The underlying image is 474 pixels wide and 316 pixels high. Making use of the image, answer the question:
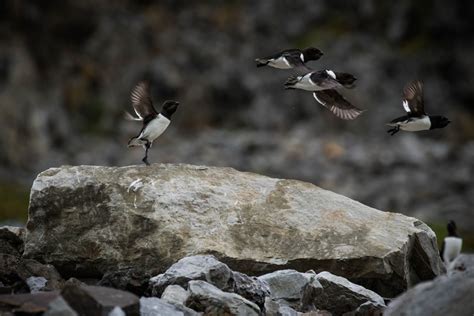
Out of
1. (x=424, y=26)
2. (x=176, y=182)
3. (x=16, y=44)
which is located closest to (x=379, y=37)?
(x=424, y=26)

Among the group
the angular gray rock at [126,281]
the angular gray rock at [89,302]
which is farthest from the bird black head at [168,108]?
the angular gray rock at [89,302]

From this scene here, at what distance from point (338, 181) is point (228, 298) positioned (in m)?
45.2

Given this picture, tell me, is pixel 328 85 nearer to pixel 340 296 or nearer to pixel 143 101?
pixel 143 101

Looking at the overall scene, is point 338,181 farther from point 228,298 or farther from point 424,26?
point 228,298

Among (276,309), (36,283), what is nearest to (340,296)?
(276,309)

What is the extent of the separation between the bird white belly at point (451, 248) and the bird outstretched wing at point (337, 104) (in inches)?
241

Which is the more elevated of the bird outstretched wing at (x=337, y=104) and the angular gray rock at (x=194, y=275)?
the bird outstretched wing at (x=337, y=104)

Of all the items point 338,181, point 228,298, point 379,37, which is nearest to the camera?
point 228,298

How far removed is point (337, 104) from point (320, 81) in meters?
1.61

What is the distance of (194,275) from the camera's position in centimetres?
1272

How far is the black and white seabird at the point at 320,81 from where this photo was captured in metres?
15.8

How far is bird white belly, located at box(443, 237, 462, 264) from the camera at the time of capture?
21500 millimetres

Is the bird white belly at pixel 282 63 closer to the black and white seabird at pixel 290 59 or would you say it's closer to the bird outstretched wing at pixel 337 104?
the black and white seabird at pixel 290 59

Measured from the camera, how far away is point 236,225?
48.9 ft
